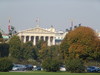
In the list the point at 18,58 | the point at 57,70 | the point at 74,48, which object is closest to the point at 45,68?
the point at 57,70

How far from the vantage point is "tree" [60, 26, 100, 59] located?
6938 cm

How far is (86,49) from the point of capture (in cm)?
6894

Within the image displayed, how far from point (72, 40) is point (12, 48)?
41.5 meters

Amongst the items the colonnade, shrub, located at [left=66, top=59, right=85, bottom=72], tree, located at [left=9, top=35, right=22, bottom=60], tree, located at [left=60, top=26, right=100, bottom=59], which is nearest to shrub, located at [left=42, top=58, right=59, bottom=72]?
shrub, located at [left=66, top=59, right=85, bottom=72]

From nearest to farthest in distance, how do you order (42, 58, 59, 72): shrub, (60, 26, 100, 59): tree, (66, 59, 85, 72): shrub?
(66, 59, 85, 72): shrub < (42, 58, 59, 72): shrub < (60, 26, 100, 59): tree

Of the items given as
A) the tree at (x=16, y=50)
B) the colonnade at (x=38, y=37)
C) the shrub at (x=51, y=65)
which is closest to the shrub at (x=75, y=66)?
the shrub at (x=51, y=65)

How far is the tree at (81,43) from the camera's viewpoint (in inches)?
2731

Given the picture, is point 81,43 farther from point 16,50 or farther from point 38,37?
point 38,37

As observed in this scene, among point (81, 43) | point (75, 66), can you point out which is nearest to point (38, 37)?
point (81, 43)

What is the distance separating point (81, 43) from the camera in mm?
70938

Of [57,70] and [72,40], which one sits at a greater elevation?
[72,40]

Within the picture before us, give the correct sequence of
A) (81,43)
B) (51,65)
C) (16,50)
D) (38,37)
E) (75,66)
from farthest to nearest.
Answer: (38,37)
(16,50)
(81,43)
(51,65)
(75,66)

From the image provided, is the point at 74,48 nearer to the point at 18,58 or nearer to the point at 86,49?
the point at 86,49

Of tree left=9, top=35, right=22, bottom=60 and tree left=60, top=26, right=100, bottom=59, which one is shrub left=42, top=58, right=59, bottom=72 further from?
tree left=9, top=35, right=22, bottom=60
